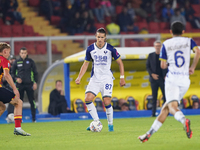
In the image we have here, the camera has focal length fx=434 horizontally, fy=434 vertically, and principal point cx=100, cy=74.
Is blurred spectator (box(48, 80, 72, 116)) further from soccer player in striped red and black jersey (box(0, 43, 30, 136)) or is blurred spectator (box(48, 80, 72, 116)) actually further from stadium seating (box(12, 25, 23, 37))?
stadium seating (box(12, 25, 23, 37))

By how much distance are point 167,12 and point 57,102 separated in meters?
11.9

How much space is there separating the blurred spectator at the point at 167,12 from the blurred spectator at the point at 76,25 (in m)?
5.25

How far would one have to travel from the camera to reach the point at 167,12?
77.6 ft

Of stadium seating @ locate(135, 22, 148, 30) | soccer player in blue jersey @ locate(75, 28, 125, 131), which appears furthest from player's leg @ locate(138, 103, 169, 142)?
stadium seating @ locate(135, 22, 148, 30)

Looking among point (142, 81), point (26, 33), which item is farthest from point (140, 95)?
point (26, 33)

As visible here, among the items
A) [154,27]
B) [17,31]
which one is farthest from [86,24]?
[154,27]

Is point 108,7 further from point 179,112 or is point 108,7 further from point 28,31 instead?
point 179,112

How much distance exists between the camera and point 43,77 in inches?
576

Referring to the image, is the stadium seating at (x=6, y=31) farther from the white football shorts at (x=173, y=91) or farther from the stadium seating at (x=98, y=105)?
the white football shorts at (x=173, y=91)

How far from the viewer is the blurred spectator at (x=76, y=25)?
66.9 ft

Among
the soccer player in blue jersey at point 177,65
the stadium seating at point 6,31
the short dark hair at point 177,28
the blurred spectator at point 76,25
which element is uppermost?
the blurred spectator at point 76,25

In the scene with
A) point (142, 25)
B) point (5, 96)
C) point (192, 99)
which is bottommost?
point (192, 99)

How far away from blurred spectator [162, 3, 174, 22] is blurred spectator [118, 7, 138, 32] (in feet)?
7.92

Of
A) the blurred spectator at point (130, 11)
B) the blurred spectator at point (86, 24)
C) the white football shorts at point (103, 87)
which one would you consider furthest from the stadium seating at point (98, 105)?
the blurred spectator at point (130, 11)
